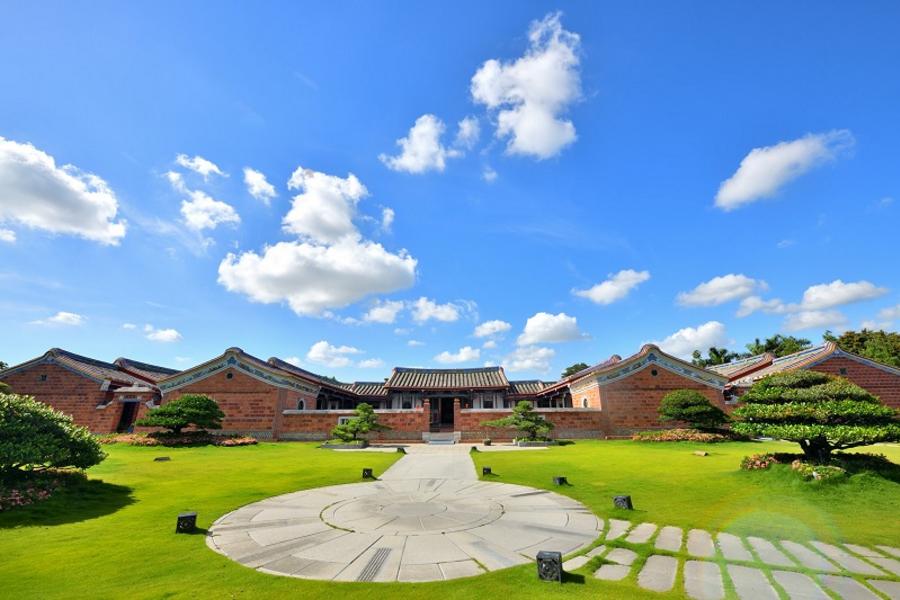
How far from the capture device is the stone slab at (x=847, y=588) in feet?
11.9

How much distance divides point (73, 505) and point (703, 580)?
32.7ft

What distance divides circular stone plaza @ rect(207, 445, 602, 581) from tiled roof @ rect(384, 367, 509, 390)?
18.4m

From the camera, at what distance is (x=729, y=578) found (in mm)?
4000

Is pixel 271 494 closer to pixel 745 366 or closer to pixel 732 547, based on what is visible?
pixel 732 547

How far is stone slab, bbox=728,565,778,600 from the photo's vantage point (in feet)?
11.9

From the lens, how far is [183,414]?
59.9 feet

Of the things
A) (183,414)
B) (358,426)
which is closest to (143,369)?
(183,414)

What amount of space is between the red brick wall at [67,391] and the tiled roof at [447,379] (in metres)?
16.7

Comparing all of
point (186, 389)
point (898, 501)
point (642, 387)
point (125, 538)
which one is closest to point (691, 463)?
point (898, 501)

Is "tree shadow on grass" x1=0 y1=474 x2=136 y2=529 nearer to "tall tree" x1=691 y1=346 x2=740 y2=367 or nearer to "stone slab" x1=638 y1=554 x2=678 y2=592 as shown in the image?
"stone slab" x1=638 y1=554 x2=678 y2=592

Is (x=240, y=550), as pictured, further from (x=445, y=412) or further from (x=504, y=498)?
(x=445, y=412)

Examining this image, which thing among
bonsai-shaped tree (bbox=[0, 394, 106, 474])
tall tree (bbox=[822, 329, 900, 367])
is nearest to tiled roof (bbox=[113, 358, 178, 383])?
bonsai-shaped tree (bbox=[0, 394, 106, 474])

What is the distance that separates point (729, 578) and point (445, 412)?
82.2 feet

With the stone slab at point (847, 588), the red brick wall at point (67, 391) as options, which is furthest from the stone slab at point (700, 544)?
the red brick wall at point (67, 391)
